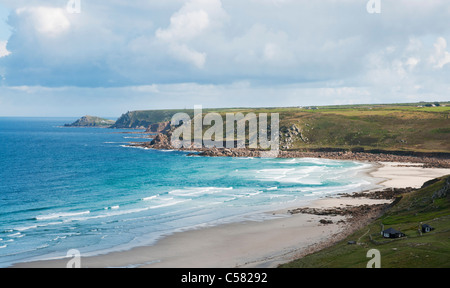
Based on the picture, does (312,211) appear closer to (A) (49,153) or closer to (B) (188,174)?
(B) (188,174)

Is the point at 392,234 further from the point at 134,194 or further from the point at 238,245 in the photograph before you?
the point at 134,194

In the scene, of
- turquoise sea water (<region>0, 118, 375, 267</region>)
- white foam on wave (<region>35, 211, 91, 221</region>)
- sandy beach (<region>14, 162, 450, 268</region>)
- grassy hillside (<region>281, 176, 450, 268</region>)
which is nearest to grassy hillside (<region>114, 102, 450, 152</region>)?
turquoise sea water (<region>0, 118, 375, 267</region>)

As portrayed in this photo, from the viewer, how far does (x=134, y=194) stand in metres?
86.1

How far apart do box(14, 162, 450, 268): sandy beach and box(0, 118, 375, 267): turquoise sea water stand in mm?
3087

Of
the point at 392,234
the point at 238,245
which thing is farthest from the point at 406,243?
the point at 238,245

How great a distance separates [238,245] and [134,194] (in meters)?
40.2

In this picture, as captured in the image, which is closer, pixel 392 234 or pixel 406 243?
pixel 406 243

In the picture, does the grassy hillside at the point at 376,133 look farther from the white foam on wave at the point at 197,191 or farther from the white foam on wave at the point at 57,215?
the white foam on wave at the point at 57,215

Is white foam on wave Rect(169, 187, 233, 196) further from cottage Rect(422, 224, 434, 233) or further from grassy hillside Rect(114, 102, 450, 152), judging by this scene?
grassy hillside Rect(114, 102, 450, 152)

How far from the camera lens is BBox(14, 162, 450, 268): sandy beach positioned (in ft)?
145

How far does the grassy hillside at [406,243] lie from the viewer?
34531 mm

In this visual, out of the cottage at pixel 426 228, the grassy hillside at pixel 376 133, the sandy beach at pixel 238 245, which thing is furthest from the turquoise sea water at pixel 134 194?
the grassy hillside at pixel 376 133
